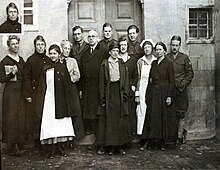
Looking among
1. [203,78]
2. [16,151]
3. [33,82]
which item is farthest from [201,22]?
[16,151]

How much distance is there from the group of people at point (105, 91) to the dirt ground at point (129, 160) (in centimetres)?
5

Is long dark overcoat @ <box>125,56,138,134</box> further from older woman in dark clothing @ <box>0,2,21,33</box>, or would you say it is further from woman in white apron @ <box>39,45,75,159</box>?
older woman in dark clothing @ <box>0,2,21,33</box>

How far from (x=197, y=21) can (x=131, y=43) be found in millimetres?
356

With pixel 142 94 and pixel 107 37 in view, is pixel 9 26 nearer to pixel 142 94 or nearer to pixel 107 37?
pixel 107 37

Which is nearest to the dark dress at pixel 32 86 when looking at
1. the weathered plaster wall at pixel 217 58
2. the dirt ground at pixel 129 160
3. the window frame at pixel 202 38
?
the dirt ground at pixel 129 160

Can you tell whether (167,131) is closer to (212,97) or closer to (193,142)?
(193,142)

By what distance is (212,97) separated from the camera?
78.5 inches

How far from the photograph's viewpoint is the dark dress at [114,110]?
2023 mm

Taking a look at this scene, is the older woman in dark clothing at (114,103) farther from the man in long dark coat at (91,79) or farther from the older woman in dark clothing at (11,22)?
the older woman in dark clothing at (11,22)

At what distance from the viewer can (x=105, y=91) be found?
6.70 feet

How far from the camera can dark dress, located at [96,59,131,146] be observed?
202 cm

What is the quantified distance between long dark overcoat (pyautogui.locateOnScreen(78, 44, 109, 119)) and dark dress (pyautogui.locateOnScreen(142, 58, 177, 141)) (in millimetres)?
259

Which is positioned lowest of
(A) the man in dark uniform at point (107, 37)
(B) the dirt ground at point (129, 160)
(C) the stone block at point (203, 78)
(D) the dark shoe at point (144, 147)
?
(B) the dirt ground at point (129, 160)

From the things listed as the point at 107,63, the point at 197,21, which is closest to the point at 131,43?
the point at 107,63
